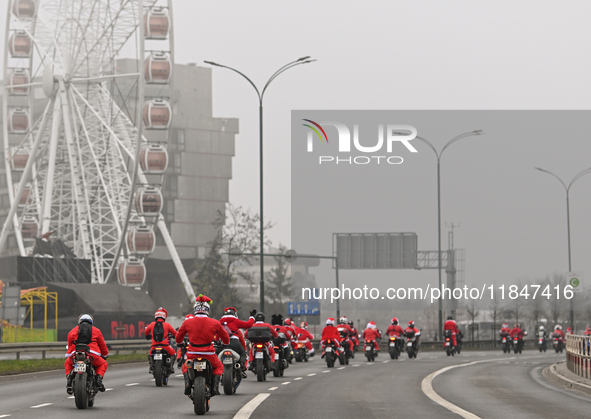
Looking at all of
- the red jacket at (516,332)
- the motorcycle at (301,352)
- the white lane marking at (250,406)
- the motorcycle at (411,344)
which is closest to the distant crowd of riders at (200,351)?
the white lane marking at (250,406)

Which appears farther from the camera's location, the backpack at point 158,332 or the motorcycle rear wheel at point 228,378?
the backpack at point 158,332

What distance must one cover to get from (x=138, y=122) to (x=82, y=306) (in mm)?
14253

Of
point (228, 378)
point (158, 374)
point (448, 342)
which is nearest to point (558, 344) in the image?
point (448, 342)

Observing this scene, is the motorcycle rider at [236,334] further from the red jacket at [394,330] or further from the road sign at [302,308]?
the road sign at [302,308]

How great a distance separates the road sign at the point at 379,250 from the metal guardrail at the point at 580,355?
31.9 m

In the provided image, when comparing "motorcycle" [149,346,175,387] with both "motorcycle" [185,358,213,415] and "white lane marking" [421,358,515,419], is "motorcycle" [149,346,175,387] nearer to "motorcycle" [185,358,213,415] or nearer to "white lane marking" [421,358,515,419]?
"white lane marking" [421,358,515,419]

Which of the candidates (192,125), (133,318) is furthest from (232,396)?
(192,125)

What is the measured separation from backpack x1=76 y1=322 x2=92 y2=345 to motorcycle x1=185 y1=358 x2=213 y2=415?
199 centimetres

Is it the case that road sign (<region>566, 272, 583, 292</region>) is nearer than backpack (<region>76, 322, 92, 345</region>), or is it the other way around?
backpack (<region>76, 322, 92, 345</region>)

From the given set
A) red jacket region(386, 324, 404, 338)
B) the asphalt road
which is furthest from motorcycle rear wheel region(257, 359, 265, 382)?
red jacket region(386, 324, 404, 338)

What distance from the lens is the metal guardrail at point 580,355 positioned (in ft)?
75.7

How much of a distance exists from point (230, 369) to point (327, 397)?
174 cm

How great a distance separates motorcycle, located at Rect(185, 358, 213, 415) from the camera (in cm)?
1390

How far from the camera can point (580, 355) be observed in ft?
79.7
